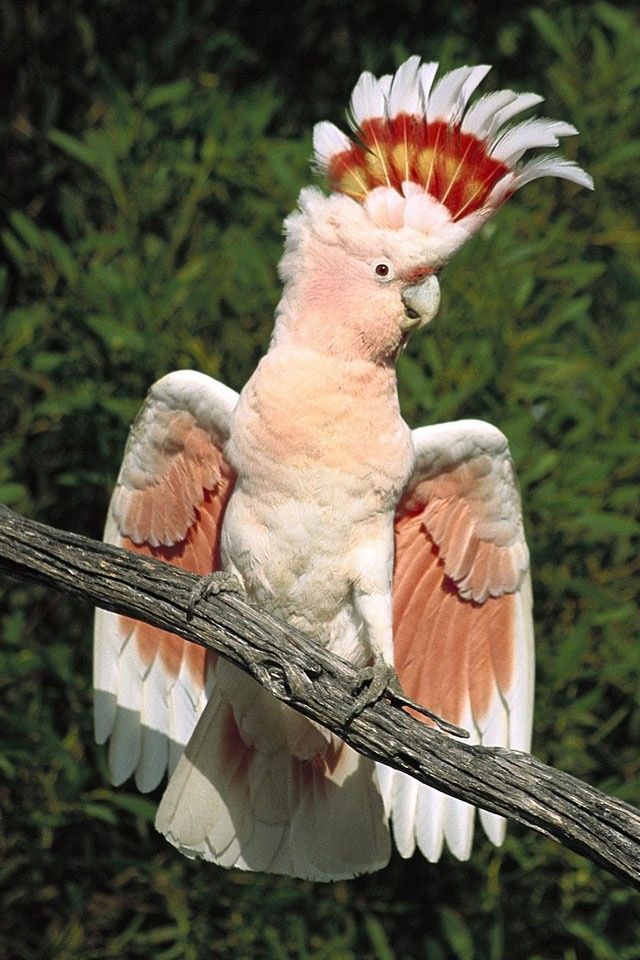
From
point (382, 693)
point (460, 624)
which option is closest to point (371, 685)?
point (382, 693)

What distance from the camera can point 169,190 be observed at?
3.37 metres

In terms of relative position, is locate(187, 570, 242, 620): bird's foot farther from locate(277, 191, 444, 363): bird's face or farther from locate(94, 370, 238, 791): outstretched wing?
locate(277, 191, 444, 363): bird's face

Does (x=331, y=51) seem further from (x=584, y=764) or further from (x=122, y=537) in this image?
(x=584, y=764)

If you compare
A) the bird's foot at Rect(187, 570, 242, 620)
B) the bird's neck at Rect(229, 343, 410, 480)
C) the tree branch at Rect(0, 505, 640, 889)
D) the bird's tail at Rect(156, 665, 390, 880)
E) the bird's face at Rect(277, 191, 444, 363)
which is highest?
the bird's face at Rect(277, 191, 444, 363)

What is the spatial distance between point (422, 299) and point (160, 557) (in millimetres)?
808

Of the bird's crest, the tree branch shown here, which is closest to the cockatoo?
the bird's crest

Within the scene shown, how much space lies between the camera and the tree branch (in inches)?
81.7

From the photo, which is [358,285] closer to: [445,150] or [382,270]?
[382,270]

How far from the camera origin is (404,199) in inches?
93.3

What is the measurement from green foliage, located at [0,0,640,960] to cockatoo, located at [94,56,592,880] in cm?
28

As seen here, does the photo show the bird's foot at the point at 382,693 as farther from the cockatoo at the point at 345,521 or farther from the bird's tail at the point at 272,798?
the bird's tail at the point at 272,798

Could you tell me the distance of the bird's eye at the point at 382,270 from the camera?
2.36 meters

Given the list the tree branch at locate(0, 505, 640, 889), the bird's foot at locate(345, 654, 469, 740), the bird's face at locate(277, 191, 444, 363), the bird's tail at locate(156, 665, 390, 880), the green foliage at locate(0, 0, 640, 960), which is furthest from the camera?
the green foliage at locate(0, 0, 640, 960)

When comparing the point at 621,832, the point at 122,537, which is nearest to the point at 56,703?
the point at 122,537
